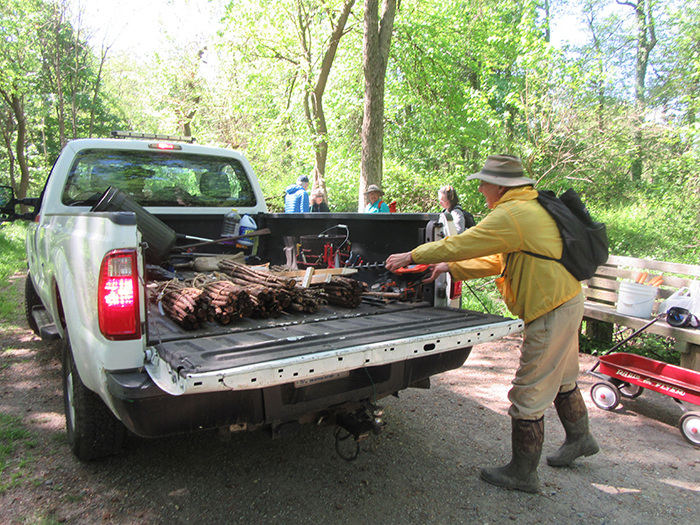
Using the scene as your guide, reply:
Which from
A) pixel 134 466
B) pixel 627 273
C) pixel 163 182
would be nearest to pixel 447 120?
pixel 627 273

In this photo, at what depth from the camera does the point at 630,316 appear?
5066mm

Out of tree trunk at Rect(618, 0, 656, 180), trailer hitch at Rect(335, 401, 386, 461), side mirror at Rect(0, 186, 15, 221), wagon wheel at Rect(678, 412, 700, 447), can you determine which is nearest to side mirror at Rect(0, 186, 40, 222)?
side mirror at Rect(0, 186, 15, 221)

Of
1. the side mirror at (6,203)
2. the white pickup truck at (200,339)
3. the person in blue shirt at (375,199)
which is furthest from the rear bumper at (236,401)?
the person in blue shirt at (375,199)

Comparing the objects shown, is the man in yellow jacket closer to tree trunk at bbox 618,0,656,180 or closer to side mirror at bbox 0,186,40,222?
side mirror at bbox 0,186,40,222

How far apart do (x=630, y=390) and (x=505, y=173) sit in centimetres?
270

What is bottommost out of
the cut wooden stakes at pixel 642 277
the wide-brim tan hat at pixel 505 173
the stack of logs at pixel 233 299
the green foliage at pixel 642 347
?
the green foliage at pixel 642 347

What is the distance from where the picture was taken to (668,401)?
15.1ft

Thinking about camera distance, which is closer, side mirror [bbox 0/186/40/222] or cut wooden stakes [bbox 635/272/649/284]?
side mirror [bbox 0/186/40/222]

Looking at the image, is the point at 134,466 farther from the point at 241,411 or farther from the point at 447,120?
the point at 447,120

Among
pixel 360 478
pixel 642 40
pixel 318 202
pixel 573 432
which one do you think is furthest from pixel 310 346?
pixel 642 40

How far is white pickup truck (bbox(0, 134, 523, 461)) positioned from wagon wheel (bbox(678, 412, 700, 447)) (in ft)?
6.31

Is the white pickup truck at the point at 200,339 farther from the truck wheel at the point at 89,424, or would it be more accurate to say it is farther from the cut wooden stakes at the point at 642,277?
the cut wooden stakes at the point at 642,277

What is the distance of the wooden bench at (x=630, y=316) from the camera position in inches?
173

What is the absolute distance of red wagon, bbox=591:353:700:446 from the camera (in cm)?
373
